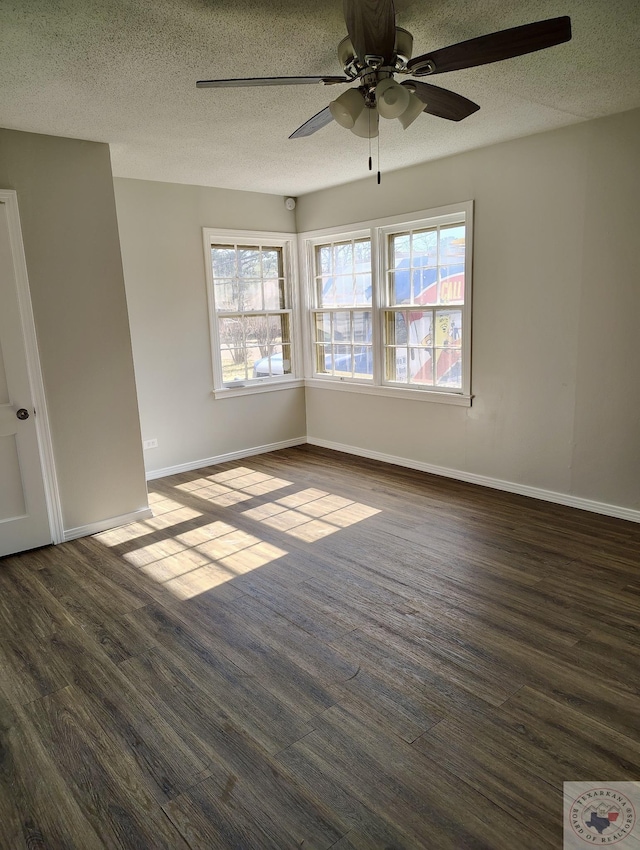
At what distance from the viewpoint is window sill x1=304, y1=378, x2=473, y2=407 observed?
4734 millimetres

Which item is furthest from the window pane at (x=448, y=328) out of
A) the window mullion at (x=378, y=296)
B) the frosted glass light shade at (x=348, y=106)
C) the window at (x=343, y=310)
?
the frosted glass light shade at (x=348, y=106)

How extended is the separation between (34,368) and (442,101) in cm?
284

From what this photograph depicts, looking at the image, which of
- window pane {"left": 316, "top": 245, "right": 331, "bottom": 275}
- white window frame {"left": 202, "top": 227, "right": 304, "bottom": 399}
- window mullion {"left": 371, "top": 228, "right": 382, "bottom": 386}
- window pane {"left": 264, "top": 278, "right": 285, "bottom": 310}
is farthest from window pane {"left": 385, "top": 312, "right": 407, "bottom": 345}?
window pane {"left": 264, "top": 278, "right": 285, "bottom": 310}

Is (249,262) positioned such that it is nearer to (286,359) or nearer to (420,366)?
(286,359)

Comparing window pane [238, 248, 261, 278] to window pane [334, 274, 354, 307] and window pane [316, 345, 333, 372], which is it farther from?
window pane [316, 345, 333, 372]

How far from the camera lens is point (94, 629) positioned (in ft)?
9.08

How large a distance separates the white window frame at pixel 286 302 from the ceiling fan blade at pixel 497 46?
11.3 ft

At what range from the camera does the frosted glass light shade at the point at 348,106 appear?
2.19 meters

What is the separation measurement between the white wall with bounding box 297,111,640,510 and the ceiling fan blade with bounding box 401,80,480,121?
1.62 metres

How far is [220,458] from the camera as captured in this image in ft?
18.6

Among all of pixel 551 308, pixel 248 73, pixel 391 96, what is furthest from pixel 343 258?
pixel 391 96

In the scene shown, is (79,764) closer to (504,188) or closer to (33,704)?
(33,704)

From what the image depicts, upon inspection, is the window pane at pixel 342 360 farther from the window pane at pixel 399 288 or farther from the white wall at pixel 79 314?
the white wall at pixel 79 314

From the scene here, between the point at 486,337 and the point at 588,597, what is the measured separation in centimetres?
225
